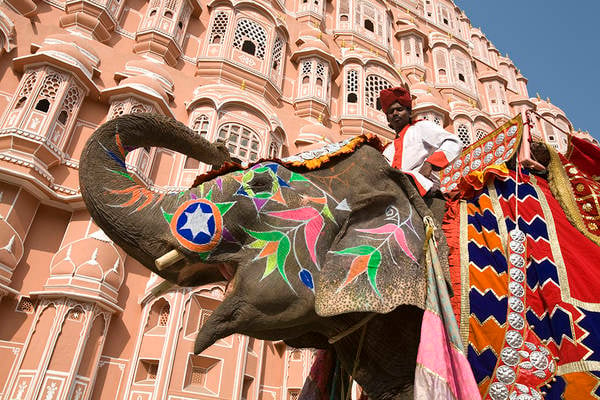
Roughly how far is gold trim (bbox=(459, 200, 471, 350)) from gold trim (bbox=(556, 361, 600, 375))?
45 centimetres

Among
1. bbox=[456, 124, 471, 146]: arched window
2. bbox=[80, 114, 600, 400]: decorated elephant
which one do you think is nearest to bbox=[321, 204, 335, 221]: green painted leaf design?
bbox=[80, 114, 600, 400]: decorated elephant

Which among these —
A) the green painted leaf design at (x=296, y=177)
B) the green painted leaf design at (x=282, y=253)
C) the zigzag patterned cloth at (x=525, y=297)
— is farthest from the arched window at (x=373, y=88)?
the green painted leaf design at (x=282, y=253)

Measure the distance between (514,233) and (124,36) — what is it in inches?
581

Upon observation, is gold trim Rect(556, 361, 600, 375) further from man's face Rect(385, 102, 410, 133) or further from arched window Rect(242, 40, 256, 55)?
arched window Rect(242, 40, 256, 55)

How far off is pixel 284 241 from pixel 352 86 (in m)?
17.0

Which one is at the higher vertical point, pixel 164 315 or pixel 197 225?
pixel 164 315

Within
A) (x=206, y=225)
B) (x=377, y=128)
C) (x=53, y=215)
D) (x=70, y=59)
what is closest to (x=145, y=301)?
(x=53, y=215)

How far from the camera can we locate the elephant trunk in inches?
77.4

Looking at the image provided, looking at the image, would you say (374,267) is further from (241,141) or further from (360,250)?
(241,141)

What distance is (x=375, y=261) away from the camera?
6.89 feet

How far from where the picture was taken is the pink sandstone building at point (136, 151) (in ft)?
28.1

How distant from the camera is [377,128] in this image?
55.9 feet

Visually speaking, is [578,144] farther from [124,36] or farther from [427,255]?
[124,36]

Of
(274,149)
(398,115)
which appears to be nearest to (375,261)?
(398,115)
